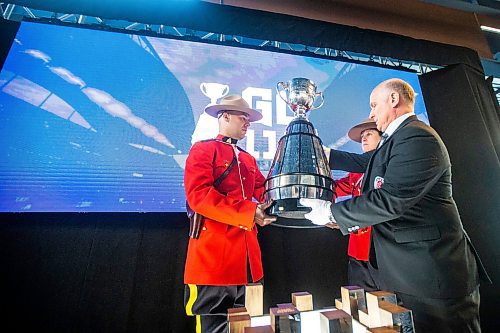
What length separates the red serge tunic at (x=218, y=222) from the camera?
0.93 meters

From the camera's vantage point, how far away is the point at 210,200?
94cm

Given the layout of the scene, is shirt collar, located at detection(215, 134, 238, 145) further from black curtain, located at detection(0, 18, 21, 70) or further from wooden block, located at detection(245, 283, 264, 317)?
black curtain, located at detection(0, 18, 21, 70)

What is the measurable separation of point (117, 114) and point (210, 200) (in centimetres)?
103

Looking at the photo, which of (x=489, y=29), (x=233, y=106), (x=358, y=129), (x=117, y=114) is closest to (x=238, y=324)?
(x=233, y=106)

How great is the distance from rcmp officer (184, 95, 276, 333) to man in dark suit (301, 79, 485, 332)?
0.32 m

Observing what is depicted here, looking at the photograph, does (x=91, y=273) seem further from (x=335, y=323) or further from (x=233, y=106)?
(x=335, y=323)

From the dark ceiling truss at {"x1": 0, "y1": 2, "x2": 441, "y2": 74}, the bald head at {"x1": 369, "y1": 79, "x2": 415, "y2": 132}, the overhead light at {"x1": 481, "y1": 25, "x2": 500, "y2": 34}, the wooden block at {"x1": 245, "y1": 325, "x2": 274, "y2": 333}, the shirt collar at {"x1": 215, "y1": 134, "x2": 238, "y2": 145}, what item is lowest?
the wooden block at {"x1": 245, "y1": 325, "x2": 274, "y2": 333}

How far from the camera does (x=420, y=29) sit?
A: 7.17ft

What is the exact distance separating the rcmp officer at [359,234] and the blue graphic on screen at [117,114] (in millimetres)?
131

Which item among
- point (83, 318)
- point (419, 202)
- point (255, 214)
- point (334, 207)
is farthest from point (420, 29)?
point (83, 318)

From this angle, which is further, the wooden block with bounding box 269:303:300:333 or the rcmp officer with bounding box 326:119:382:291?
the rcmp officer with bounding box 326:119:382:291

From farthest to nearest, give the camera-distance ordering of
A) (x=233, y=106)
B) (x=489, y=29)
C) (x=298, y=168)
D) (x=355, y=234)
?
(x=489, y=29) → (x=355, y=234) → (x=233, y=106) → (x=298, y=168)

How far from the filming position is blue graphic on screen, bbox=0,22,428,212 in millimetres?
1319

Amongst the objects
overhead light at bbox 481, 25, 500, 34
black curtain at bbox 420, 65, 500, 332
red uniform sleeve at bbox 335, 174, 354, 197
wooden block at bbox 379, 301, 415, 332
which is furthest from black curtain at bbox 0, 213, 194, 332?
overhead light at bbox 481, 25, 500, 34
